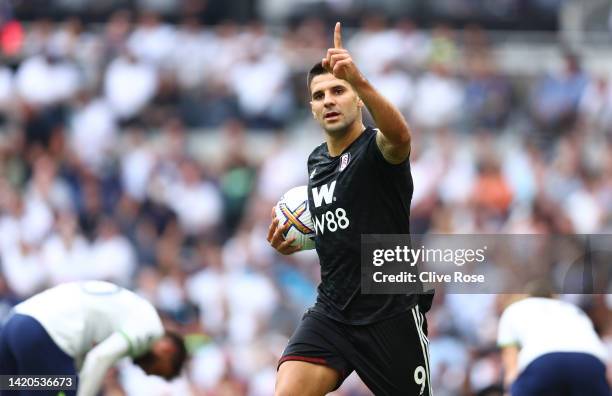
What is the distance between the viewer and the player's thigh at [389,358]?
690 centimetres

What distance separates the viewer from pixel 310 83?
7.25 m

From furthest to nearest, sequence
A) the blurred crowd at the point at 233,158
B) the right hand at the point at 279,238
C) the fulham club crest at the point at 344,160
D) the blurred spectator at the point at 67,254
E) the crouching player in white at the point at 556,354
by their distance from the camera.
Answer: the blurred spectator at the point at 67,254
the blurred crowd at the point at 233,158
the crouching player in white at the point at 556,354
the right hand at the point at 279,238
the fulham club crest at the point at 344,160

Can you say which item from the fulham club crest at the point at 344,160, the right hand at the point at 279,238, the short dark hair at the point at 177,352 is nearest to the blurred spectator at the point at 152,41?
the short dark hair at the point at 177,352

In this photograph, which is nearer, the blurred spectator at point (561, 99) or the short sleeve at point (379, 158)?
the short sleeve at point (379, 158)

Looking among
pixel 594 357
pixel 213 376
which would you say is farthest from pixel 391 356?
pixel 213 376

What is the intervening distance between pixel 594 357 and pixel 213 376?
5.52 meters

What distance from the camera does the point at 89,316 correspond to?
27.8ft

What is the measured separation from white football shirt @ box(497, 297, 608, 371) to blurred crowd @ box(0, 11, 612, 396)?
411 centimetres

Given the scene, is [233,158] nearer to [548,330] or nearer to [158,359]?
[158,359]

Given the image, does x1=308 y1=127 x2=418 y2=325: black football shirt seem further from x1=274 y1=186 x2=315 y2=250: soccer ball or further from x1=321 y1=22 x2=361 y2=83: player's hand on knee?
x1=321 y1=22 x2=361 y2=83: player's hand on knee

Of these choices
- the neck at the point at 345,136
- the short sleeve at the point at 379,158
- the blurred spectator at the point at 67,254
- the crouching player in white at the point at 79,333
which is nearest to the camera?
the short sleeve at the point at 379,158

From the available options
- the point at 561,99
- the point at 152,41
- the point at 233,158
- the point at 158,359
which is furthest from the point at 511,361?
the point at 152,41

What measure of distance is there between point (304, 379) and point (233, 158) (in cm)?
903

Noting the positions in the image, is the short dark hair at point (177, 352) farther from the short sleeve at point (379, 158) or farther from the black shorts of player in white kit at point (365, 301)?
the short sleeve at point (379, 158)
